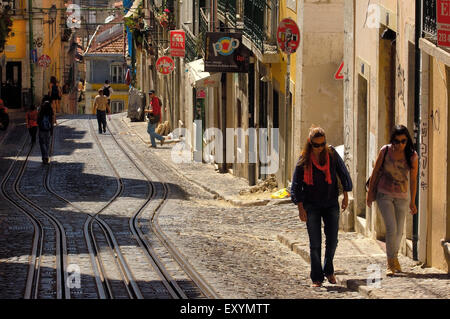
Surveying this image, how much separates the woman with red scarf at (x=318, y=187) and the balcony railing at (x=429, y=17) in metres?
1.91

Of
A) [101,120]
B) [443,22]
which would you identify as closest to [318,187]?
[443,22]

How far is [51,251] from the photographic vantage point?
13.4 meters

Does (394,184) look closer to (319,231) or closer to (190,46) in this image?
(319,231)

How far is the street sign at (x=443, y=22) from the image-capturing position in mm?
10031

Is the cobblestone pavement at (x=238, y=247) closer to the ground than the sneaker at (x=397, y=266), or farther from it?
closer to the ground

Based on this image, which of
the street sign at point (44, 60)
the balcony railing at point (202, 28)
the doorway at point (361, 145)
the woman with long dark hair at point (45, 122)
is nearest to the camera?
the doorway at point (361, 145)

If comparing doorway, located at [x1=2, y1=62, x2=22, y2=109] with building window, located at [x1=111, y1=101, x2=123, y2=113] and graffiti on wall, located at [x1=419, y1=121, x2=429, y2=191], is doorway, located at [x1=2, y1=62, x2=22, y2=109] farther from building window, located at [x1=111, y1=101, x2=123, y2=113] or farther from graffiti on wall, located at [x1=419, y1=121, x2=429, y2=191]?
graffiti on wall, located at [x1=419, y1=121, x2=429, y2=191]

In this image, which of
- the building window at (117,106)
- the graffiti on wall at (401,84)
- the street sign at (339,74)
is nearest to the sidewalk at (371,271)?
the graffiti on wall at (401,84)

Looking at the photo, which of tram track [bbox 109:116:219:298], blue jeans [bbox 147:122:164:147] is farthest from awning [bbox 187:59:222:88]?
tram track [bbox 109:116:219:298]

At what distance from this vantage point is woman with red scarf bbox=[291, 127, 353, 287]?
1066 centimetres

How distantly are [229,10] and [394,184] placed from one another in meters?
19.0

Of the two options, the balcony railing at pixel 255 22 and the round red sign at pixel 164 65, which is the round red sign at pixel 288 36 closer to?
the balcony railing at pixel 255 22

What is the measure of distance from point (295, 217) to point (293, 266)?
511cm

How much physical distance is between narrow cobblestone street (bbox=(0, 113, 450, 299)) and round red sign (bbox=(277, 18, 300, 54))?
2.76 meters
